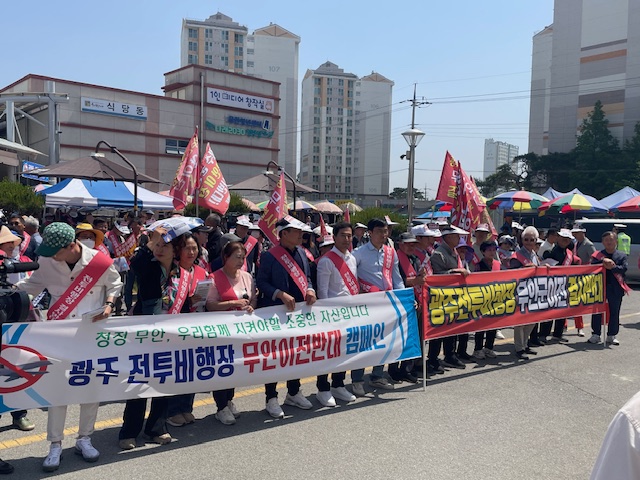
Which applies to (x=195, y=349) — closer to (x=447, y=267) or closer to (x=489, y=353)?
(x=447, y=267)

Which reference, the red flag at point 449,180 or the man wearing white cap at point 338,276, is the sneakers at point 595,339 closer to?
the red flag at point 449,180

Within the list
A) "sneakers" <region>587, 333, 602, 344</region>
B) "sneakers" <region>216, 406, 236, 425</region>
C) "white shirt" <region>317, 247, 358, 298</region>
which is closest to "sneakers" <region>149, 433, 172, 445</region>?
"sneakers" <region>216, 406, 236, 425</region>

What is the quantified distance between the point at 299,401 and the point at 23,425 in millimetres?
2335

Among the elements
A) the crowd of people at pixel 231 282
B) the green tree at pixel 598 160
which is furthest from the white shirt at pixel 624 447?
the green tree at pixel 598 160

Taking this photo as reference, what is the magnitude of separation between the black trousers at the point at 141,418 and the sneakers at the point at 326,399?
155 cm

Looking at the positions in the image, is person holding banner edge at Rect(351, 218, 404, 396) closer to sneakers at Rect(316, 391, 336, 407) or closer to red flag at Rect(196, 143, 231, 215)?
sneakers at Rect(316, 391, 336, 407)

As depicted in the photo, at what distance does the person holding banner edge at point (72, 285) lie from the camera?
159 inches

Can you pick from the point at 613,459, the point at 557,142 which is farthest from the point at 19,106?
the point at 557,142

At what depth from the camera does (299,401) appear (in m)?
5.33

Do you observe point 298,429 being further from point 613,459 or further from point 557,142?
point 557,142

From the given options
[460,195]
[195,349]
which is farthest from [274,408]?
[460,195]

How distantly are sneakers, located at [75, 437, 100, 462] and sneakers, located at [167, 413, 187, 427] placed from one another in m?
0.78

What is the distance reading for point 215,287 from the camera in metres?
4.87

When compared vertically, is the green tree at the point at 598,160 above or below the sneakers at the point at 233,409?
above
